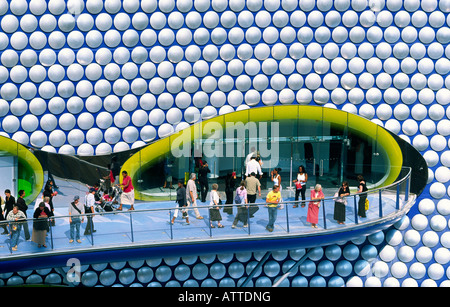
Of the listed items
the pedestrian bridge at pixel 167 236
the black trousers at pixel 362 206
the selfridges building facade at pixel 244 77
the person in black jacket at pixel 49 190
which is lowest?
the pedestrian bridge at pixel 167 236

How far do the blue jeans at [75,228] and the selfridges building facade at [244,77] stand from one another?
3.25 m

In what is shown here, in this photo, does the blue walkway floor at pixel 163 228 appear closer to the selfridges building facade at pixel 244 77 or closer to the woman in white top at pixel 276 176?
the woman in white top at pixel 276 176

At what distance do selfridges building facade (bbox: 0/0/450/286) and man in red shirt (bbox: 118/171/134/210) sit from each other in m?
1.17

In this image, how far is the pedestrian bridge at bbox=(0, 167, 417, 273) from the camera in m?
10.6

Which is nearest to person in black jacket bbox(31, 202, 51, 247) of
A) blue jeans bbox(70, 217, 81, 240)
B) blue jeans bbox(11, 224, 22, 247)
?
blue jeans bbox(11, 224, 22, 247)

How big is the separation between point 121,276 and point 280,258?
4183mm

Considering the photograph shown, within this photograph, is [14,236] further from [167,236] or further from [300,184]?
[300,184]

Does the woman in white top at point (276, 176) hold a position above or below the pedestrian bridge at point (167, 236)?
above

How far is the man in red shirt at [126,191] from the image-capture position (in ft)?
41.9

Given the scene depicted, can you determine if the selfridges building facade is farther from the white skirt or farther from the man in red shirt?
the white skirt

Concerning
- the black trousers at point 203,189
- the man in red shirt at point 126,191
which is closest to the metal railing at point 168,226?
the man in red shirt at point 126,191

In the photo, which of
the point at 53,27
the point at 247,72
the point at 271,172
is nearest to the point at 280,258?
the point at 271,172

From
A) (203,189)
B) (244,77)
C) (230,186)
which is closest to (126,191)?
(203,189)

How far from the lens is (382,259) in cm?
1427
